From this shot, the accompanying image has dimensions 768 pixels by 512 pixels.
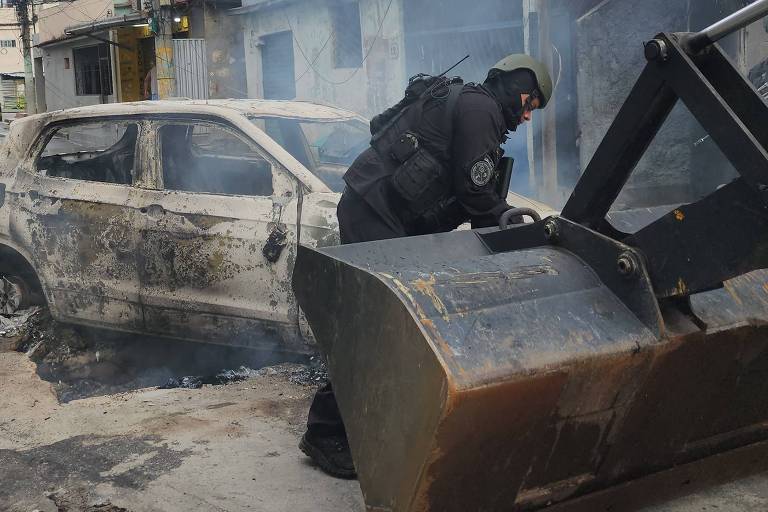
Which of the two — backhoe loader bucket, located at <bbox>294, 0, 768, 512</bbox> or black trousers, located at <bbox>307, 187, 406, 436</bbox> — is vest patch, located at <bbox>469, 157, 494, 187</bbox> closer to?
black trousers, located at <bbox>307, 187, 406, 436</bbox>

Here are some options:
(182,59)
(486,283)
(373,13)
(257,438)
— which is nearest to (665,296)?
(486,283)

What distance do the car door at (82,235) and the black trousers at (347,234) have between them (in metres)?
1.96

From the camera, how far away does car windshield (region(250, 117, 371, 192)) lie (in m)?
5.51

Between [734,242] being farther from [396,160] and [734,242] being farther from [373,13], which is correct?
[373,13]

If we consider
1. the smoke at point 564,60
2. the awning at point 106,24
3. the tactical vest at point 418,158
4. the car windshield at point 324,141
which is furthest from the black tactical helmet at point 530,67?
the awning at point 106,24

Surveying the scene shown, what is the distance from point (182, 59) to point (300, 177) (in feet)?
48.0

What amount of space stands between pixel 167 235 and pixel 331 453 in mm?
2200

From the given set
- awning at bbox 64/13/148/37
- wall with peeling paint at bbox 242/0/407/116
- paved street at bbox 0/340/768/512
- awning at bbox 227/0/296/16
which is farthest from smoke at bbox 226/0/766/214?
awning at bbox 64/13/148/37

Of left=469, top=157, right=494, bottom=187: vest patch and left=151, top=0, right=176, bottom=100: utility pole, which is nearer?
left=469, top=157, right=494, bottom=187: vest patch

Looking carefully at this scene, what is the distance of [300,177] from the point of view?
484 centimetres

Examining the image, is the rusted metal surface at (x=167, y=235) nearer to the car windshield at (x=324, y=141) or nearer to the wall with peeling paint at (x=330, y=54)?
the car windshield at (x=324, y=141)

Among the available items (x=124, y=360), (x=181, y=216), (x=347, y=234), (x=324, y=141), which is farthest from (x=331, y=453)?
(x=324, y=141)

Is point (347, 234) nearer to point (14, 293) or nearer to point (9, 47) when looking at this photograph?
point (14, 293)

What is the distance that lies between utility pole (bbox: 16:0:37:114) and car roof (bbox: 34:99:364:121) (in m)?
31.1
